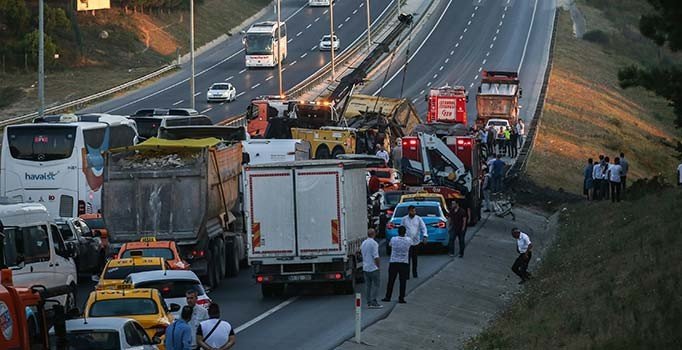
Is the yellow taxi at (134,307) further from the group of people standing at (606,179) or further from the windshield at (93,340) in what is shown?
the group of people standing at (606,179)

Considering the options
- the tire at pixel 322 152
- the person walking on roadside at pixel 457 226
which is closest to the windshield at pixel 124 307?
the person walking on roadside at pixel 457 226

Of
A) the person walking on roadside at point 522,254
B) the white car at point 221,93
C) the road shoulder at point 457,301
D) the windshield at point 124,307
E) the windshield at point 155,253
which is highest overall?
the white car at point 221,93

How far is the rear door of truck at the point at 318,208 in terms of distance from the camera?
31234mm

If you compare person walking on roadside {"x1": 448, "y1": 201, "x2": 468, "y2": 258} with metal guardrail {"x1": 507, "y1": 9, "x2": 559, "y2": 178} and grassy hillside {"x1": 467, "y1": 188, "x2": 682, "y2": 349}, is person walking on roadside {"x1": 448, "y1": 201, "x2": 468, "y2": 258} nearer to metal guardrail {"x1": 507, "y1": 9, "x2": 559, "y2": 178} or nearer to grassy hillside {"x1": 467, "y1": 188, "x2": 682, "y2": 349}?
grassy hillside {"x1": 467, "y1": 188, "x2": 682, "y2": 349}

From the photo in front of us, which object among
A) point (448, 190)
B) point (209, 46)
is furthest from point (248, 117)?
point (209, 46)

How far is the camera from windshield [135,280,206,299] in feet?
80.5

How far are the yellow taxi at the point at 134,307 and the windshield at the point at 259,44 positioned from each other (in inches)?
3147

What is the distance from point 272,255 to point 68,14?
7729 cm

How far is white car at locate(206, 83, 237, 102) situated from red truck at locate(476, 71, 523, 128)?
17.7 m

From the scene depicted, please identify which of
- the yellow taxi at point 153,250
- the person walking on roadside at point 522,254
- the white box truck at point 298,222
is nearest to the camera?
the yellow taxi at point 153,250

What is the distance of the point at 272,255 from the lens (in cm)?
3127

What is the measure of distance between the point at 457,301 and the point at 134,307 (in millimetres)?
11477

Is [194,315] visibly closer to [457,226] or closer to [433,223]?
[457,226]

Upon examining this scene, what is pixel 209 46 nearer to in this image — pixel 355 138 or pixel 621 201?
pixel 355 138
